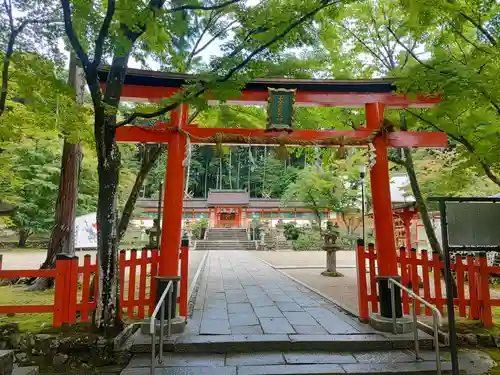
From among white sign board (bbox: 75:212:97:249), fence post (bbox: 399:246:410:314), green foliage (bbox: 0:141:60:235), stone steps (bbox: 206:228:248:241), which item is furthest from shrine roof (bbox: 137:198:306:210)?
fence post (bbox: 399:246:410:314)

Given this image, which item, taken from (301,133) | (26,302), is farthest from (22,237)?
(301,133)

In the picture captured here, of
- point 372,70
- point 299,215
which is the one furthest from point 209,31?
point 299,215

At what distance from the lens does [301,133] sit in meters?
5.59

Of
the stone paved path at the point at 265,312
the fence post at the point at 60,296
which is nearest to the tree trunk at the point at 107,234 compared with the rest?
the fence post at the point at 60,296

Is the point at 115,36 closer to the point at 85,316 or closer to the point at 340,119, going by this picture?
the point at 85,316

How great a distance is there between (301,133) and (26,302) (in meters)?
6.40

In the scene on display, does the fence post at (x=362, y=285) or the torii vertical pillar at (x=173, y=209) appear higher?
the torii vertical pillar at (x=173, y=209)

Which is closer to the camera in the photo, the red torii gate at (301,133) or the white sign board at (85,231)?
the red torii gate at (301,133)

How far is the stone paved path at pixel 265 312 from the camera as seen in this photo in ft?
16.0

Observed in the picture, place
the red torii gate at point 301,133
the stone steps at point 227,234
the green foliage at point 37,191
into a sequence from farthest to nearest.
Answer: the stone steps at point 227,234
the green foliage at point 37,191
the red torii gate at point 301,133

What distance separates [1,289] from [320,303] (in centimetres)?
749

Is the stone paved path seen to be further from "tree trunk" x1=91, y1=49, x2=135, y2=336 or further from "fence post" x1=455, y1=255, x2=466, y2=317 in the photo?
"fence post" x1=455, y1=255, x2=466, y2=317

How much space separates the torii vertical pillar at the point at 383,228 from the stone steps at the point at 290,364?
901 millimetres

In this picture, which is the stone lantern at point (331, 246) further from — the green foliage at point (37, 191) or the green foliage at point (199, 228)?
the green foliage at point (199, 228)
